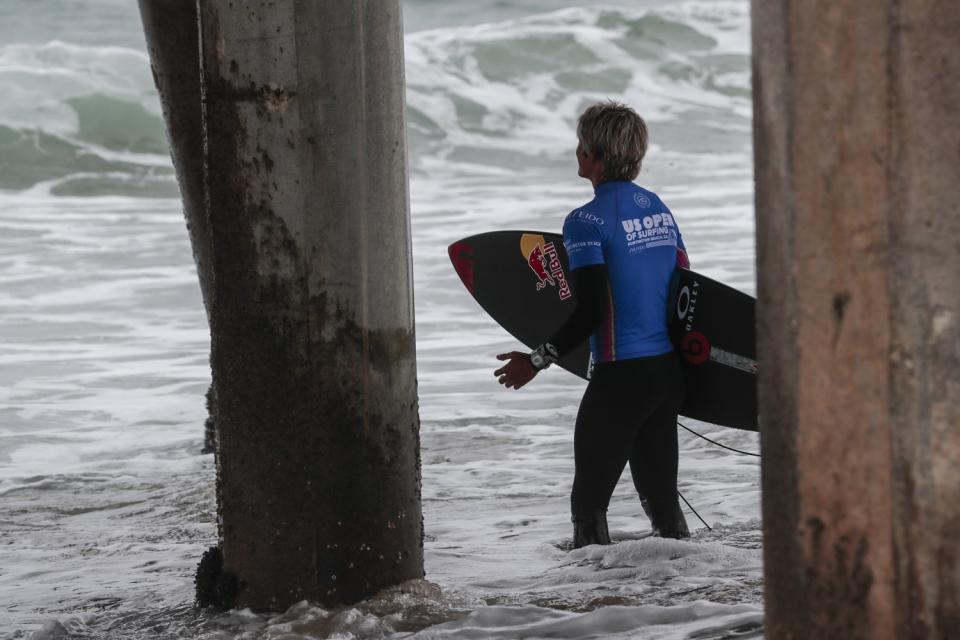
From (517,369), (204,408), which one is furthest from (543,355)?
(204,408)

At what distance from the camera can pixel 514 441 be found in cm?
676

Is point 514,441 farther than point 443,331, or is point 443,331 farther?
point 443,331

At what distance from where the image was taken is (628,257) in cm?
414

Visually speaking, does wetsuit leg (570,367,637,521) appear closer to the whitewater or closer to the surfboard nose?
the whitewater

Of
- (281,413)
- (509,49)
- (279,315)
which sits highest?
→ (509,49)

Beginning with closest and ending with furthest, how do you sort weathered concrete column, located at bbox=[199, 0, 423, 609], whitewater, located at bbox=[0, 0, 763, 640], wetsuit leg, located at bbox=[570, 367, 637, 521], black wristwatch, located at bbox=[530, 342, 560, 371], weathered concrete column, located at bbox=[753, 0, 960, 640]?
weathered concrete column, located at bbox=[753, 0, 960, 640] → weathered concrete column, located at bbox=[199, 0, 423, 609] → whitewater, located at bbox=[0, 0, 763, 640] → black wristwatch, located at bbox=[530, 342, 560, 371] → wetsuit leg, located at bbox=[570, 367, 637, 521]

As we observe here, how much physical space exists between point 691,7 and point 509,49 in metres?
6.48

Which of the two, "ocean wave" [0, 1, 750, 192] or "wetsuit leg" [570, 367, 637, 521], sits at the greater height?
"ocean wave" [0, 1, 750, 192]

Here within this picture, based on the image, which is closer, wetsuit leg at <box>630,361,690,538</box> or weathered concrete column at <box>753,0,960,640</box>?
weathered concrete column at <box>753,0,960,640</box>

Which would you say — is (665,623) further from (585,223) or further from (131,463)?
(131,463)

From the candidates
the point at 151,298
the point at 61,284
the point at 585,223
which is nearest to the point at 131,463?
the point at 585,223

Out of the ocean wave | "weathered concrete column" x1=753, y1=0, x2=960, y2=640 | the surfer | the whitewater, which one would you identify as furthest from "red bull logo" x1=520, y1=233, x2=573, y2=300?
the ocean wave

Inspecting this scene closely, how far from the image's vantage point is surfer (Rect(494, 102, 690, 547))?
409cm

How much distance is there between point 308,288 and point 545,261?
170 cm
